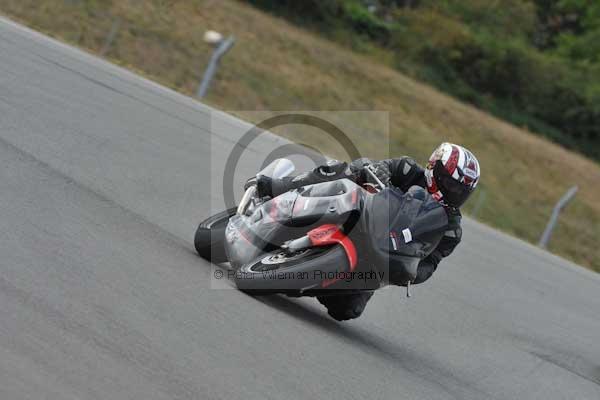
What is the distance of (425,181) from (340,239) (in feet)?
3.75

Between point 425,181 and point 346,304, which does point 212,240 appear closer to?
point 346,304

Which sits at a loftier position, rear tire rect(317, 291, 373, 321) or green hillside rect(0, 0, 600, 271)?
rear tire rect(317, 291, 373, 321)

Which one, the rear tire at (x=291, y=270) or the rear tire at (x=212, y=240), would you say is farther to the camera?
the rear tire at (x=212, y=240)

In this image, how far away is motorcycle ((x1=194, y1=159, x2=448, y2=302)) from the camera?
615 cm

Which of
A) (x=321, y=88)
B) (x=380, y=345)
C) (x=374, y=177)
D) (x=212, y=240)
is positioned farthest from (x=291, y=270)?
(x=321, y=88)

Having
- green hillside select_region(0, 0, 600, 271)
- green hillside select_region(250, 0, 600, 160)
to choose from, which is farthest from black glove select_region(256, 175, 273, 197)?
green hillside select_region(250, 0, 600, 160)

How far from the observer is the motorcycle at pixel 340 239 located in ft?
20.2

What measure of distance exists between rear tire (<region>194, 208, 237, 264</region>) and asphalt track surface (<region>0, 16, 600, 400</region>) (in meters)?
0.14

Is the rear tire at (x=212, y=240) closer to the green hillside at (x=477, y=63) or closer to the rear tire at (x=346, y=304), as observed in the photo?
the rear tire at (x=346, y=304)

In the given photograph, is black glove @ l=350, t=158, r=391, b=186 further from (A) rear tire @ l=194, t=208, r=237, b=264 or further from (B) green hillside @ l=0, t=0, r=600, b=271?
(B) green hillside @ l=0, t=0, r=600, b=271

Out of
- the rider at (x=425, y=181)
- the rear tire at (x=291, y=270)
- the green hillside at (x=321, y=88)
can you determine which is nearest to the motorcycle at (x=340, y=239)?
the rear tire at (x=291, y=270)

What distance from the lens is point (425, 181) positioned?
23.1ft

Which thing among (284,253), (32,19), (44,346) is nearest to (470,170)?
(284,253)

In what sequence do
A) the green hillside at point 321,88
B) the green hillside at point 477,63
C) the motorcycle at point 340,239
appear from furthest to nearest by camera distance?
1. the green hillside at point 477,63
2. the green hillside at point 321,88
3. the motorcycle at point 340,239
